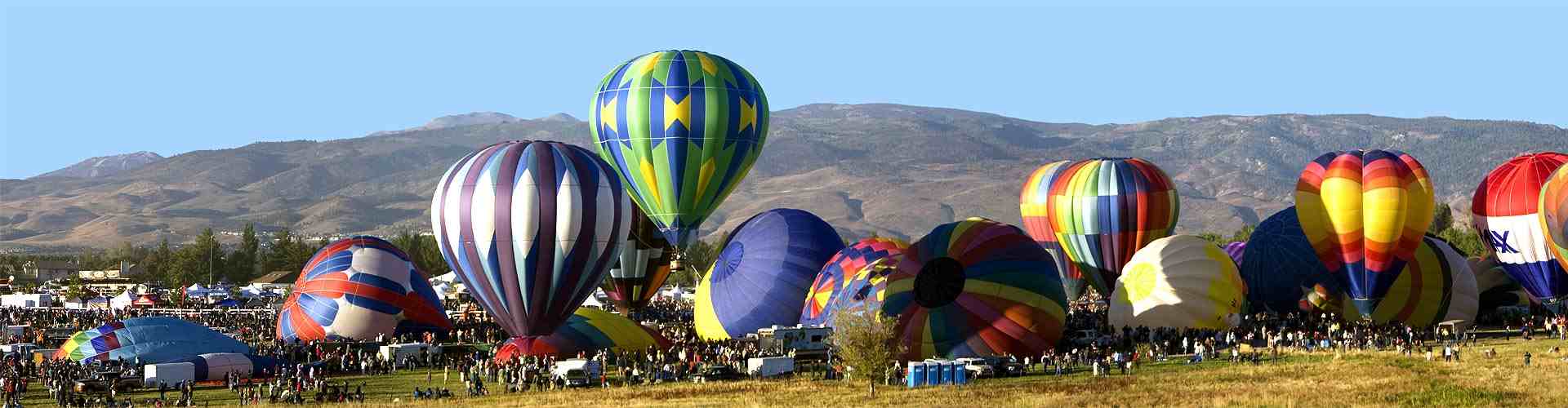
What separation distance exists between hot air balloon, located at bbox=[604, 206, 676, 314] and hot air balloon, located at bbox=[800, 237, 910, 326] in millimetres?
11715

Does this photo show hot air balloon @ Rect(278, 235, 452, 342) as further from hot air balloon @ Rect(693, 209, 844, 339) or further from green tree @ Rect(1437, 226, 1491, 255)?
green tree @ Rect(1437, 226, 1491, 255)

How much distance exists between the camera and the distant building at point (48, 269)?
527 feet

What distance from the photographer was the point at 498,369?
4238 cm

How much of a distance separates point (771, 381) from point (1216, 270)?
16.1 m

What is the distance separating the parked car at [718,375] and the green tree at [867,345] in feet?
8.60

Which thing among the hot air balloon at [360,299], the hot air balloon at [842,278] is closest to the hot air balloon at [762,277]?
the hot air balloon at [842,278]

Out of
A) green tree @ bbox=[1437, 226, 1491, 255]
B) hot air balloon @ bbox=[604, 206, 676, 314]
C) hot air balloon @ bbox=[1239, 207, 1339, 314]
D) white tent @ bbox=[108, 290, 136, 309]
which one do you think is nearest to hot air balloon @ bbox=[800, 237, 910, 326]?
hot air balloon @ bbox=[604, 206, 676, 314]

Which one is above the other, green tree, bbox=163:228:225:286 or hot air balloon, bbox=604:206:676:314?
green tree, bbox=163:228:225:286

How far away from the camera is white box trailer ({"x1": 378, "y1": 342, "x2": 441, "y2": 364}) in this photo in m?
47.1

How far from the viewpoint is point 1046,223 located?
66.1 m

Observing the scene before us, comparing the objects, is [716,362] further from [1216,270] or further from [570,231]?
[1216,270]

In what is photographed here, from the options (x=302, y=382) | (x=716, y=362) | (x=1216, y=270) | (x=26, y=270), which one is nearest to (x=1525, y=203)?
A: (x=1216, y=270)

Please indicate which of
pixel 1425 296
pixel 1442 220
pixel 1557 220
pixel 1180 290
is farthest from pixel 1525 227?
pixel 1442 220

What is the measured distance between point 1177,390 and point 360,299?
26.4 meters
